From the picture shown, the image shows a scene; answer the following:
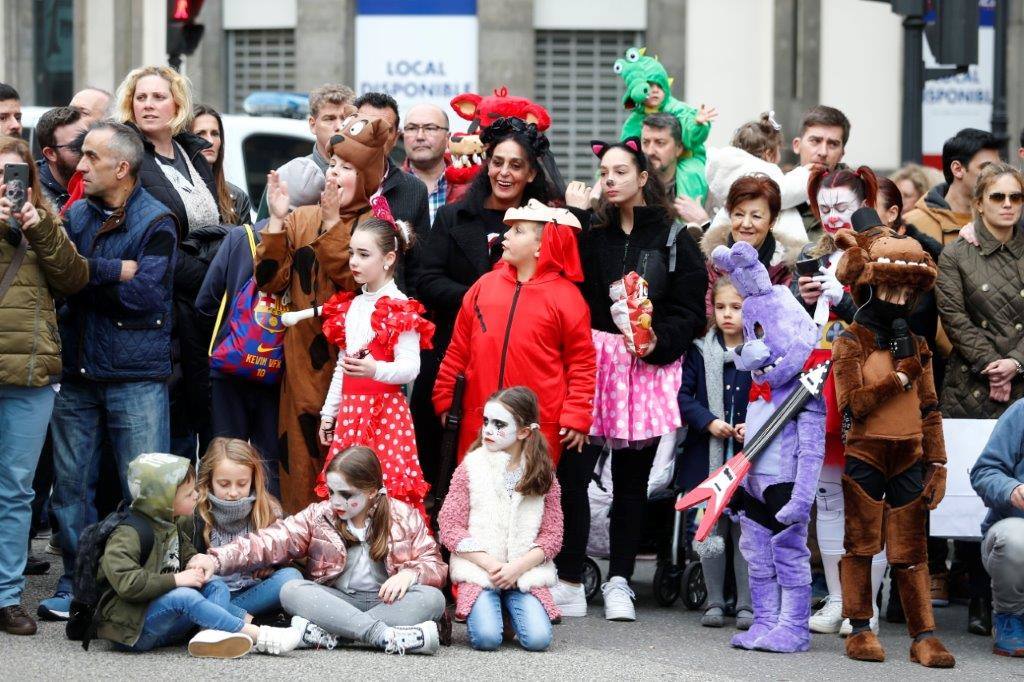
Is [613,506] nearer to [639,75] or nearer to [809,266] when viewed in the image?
[809,266]

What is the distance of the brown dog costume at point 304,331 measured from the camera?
26.4ft

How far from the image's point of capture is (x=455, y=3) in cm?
2145

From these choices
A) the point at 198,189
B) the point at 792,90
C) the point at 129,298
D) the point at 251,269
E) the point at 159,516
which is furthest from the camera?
the point at 792,90

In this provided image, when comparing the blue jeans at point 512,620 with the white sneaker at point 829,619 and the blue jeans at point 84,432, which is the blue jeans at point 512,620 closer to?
the white sneaker at point 829,619

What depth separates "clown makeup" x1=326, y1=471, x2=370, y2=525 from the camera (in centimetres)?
731

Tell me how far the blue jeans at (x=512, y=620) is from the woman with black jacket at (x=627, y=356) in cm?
63

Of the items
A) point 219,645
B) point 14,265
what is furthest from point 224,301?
point 219,645

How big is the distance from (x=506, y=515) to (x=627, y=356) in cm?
115

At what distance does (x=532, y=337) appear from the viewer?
315 inches

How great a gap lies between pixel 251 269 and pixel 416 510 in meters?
1.42

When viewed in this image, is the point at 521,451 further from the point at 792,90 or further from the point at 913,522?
the point at 792,90

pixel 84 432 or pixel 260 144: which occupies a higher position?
pixel 260 144

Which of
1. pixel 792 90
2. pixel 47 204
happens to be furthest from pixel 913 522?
pixel 792 90

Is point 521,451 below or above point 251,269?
below
